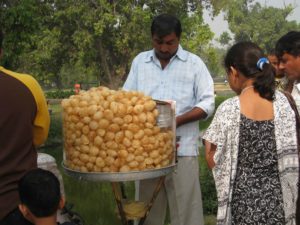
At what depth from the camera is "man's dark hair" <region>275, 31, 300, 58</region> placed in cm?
377

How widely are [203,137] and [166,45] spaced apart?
36.1 inches

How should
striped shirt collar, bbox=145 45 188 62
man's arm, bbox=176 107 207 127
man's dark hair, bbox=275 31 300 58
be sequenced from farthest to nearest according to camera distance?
striped shirt collar, bbox=145 45 188 62 → man's dark hair, bbox=275 31 300 58 → man's arm, bbox=176 107 207 127

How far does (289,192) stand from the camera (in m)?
3.03

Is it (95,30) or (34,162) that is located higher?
(95,30)

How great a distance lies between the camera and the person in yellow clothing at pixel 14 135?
243 cm

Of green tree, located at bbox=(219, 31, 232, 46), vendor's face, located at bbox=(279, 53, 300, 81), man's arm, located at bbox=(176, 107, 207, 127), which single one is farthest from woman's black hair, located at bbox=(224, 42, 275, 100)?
green tree, located at bbox=(219, 31, 232, 46)

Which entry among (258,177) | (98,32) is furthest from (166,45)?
(98,32)

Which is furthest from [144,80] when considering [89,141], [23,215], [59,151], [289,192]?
[59,151]

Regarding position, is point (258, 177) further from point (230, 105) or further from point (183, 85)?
point (183, 85)

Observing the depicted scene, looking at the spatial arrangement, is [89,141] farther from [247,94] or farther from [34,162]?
[247,94]

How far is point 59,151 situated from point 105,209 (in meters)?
5.84

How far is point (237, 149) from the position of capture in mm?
3014

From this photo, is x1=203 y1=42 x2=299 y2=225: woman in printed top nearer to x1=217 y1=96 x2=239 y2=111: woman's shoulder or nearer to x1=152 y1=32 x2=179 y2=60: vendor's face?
x1=217 y1=96 x2=239 y2=111: woman's shoulder

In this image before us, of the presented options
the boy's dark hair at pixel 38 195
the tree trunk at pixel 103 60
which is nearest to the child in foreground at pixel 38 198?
the boy's dark hair at pixel 38 195
